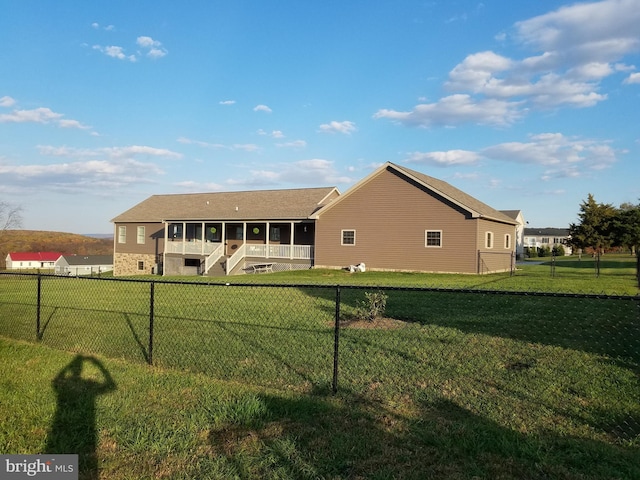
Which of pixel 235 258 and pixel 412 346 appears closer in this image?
pixel 412 346

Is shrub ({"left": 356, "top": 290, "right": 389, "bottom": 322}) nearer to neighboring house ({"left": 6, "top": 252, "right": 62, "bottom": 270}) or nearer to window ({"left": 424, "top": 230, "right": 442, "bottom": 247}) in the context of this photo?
window ({"left": 424, "top": 230, "right": 442, "bottom": 247})

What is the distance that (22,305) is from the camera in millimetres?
12422

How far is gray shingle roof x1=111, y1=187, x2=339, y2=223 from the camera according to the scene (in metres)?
30.0

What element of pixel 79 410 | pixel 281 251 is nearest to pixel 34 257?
pixel 281 251

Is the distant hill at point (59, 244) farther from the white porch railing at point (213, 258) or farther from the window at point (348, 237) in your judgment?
the window at point (348, 237)

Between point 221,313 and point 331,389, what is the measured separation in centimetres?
581

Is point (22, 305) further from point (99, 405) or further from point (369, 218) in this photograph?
point (369, 218)

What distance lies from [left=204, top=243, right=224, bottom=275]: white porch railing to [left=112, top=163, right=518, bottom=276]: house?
0.21 feet

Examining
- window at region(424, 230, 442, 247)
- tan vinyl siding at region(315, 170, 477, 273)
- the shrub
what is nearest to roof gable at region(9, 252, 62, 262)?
tan vinyl siding at region(315, 170, 477, 273)

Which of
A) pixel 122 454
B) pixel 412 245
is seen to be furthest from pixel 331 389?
pixel 412 245

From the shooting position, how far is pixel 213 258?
29312 mm

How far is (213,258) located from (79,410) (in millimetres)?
25215

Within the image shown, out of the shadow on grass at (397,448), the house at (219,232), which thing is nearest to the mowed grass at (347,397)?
the shadow on grass at (397,448)

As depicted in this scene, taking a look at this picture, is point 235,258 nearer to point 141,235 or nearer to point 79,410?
point 141,235
